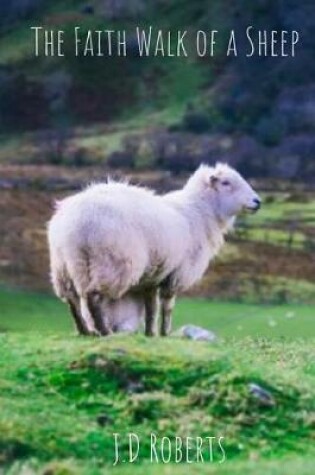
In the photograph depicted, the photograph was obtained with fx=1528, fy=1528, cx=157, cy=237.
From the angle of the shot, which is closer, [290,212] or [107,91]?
[290,212]

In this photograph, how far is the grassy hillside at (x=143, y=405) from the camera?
473 inches

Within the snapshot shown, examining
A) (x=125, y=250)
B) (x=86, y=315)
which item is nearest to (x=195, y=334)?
(x=86, y=315)

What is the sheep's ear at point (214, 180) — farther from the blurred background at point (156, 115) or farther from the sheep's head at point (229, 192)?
the blurred background at point (156, 115)

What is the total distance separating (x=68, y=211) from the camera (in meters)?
17.0

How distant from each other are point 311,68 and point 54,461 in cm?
5102

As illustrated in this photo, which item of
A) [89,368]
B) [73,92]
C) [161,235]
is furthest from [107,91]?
[89,368]

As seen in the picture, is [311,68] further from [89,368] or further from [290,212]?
[89,368]

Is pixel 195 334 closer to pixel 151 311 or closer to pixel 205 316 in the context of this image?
pixel 151 311

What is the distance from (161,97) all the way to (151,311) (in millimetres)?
41576

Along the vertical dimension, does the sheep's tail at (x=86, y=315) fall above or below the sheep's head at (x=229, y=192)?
below

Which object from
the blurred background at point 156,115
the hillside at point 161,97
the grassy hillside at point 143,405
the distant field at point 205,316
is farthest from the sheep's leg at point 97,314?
the hillside at point 161,97

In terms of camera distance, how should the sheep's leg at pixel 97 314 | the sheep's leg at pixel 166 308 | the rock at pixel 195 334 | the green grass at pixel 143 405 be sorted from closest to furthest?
the green grass at pixel 143 405, the sheep's leg at pixel 97 314, the rock at pixel 195 334, the sheep's leg at pixel 166 308

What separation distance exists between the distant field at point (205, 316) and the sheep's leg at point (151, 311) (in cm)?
1903

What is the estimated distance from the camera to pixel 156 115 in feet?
196
